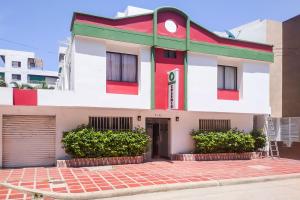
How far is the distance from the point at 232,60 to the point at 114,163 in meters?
9.26

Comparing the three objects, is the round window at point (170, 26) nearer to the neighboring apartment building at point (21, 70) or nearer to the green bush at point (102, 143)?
the green bush at point (102, 143)

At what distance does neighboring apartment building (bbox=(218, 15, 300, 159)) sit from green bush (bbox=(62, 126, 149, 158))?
29.9 feet

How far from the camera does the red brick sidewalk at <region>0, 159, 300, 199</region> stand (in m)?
8.66

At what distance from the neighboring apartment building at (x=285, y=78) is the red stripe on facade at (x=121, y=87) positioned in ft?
30.3

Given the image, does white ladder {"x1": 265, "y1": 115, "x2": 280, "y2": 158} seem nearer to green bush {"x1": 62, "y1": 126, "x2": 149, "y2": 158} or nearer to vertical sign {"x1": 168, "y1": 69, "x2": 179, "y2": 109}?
vertical sign {"x1": 168, "y1": 69, "x2": 179, "y2": 109}

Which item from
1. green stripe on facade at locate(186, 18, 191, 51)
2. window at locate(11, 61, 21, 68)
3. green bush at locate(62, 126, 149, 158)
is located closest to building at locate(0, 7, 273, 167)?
green stripe on facade at locate(186, 18, 191, 51)

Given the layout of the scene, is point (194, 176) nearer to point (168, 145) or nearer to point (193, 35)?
point (168, 145)

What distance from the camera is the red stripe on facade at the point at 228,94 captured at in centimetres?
1600

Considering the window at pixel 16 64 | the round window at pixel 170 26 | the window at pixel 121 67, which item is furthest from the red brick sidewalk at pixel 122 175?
the window at pixel 16 64

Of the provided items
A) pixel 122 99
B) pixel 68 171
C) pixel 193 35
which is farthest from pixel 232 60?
pixel 68 171

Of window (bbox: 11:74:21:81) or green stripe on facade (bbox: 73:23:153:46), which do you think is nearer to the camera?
green stripe on facade (bbox: 73:23:153:46)

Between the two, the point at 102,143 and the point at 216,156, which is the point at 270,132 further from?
the point at 102,143

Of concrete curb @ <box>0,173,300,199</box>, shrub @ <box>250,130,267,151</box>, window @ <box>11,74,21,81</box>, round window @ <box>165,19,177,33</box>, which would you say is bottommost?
concrete curb @ <box>0,173,300,199</box>

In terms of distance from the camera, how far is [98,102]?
41.2 ft
